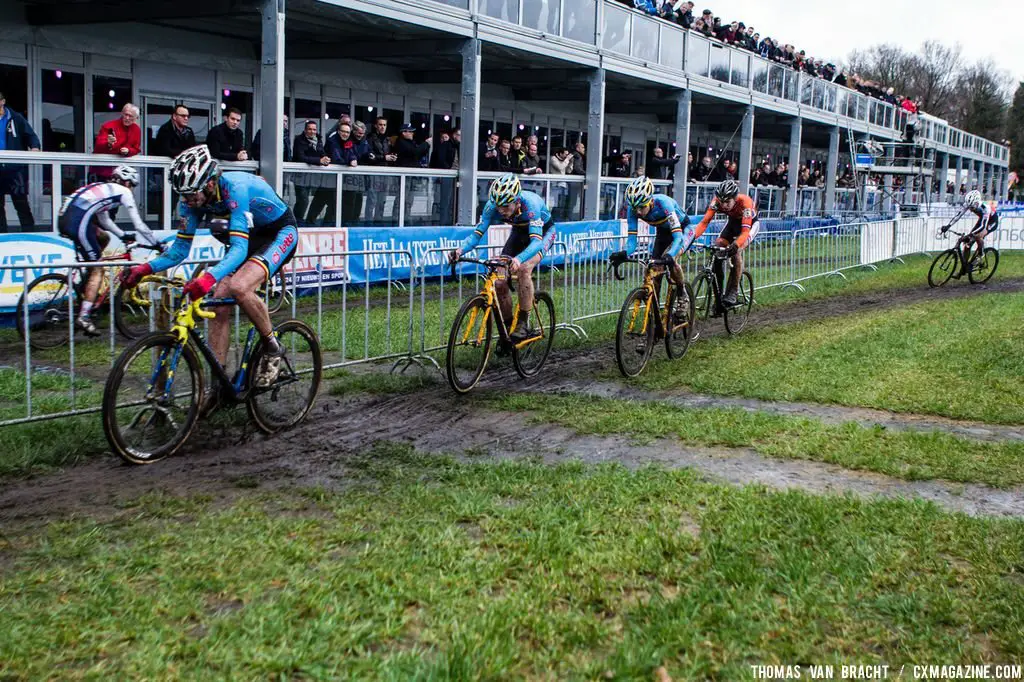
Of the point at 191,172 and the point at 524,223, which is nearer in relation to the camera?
the point at 191,172

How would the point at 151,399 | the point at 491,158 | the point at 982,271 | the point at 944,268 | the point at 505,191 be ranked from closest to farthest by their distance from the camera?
the point at 151,399
the point at 505,191
the point at 944,268
the point at 491,158
the point at 982,271

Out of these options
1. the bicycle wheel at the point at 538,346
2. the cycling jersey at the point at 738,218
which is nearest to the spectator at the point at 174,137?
the bicycle wheel at the point at 538,346

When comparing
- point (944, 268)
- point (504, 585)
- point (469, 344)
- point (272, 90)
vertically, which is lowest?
point (504, 585)

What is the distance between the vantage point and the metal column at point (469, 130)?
18.3 metres

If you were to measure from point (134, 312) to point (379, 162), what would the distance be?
8.05m

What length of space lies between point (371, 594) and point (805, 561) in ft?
6.94

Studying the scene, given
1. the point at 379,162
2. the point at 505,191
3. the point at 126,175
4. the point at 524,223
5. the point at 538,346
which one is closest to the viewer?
the point at 505,191

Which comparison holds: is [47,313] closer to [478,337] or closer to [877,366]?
[478,337]

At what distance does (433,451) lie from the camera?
7.16 m

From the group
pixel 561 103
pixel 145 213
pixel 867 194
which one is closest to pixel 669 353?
pixel 145 213

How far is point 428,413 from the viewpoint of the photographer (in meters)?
8.33

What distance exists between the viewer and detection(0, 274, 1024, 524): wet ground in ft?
19.9

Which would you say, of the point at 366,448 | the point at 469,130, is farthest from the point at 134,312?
the point at 469,130

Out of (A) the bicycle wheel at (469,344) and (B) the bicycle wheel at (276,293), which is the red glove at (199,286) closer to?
(A) the bicycle wheel at (469,344)
